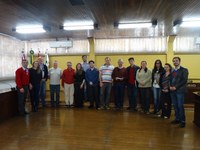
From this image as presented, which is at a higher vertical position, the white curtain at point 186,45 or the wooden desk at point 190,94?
the white curtain at point 186,45

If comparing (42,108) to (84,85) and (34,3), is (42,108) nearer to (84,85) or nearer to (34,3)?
(84,85)

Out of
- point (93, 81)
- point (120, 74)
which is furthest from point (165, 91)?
point (93, 81)

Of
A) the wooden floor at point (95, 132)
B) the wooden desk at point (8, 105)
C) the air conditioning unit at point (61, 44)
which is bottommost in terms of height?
the wooden floor at point (95, 132)

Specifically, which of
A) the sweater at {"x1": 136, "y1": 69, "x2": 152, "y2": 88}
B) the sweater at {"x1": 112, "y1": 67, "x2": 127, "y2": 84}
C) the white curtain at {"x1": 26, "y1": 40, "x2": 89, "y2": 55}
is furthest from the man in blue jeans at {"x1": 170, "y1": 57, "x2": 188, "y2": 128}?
the white curtain at {"x1": 26, "y1": 40, "x2": 89, "y2": 55}

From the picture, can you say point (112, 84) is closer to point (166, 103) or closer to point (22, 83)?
point (166, 103)

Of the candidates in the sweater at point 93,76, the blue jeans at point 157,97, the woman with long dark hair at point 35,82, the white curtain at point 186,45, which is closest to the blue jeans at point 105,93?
the sweater at point 93,76

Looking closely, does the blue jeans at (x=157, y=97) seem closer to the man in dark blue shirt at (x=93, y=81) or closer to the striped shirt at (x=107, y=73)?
the striped shirt at (x=107, y=73)

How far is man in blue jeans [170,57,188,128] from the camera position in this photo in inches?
151

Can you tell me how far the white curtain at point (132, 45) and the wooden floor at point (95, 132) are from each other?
3.93 meters

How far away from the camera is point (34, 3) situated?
364cm

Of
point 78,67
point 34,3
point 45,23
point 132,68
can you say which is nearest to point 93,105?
point 78,67

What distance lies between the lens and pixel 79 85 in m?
5.75

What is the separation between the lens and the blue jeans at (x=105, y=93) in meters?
5.48

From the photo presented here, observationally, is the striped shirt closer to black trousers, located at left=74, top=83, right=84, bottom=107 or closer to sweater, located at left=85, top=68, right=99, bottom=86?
sweater, located at left=85, top=68, right=99, bottom=86
